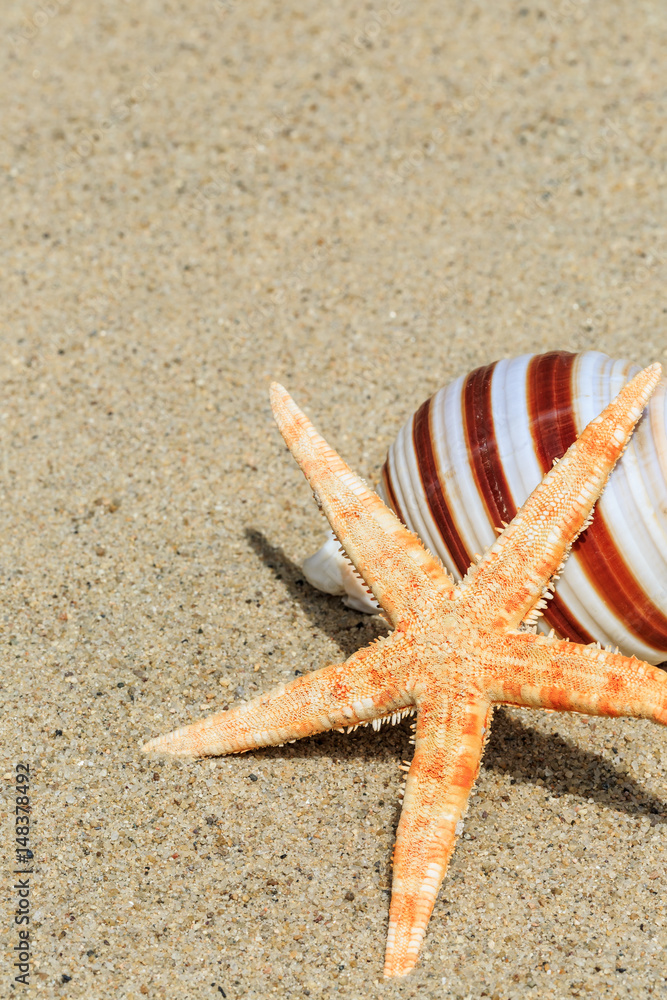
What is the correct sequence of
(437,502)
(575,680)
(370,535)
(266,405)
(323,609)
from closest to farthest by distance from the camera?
(575,680) → (370,535) → (437,502) → (323,609) → (266,405)

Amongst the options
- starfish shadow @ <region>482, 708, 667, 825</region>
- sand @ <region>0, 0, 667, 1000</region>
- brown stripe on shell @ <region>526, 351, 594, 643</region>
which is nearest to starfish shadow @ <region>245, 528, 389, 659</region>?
sand @ <region>0, 0, 667, 1000</region>

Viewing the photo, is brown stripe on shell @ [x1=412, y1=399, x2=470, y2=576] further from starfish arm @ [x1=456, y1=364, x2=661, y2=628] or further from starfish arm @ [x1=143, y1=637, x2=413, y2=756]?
starfish arm @ [x1=143, y1=637, x2=413, y2=756]

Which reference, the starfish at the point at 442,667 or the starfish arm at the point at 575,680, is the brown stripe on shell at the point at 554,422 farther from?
the starfish arm at the point at 575,680

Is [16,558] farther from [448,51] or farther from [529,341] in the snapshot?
[448,51]

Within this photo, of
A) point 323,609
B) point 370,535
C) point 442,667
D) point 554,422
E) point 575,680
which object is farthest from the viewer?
point 323,609

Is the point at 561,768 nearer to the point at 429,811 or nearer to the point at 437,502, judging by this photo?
the point at 429,811

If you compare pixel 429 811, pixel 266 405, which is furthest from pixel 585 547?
pixel 266 405
